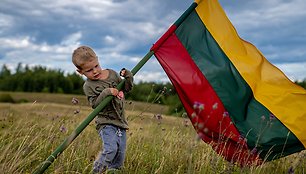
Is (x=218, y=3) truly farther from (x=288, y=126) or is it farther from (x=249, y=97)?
(x=288, y=126)

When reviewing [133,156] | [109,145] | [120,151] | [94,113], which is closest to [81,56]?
[94,113]

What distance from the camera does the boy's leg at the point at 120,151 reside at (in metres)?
5.41

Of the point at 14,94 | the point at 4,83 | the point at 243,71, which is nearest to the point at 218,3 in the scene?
the point at 243,71

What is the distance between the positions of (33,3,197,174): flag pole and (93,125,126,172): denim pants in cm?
31

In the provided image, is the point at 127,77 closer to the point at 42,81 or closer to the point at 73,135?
the point at 73,135

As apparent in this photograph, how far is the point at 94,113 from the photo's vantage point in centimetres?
511

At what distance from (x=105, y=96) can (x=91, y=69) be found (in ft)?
1.18

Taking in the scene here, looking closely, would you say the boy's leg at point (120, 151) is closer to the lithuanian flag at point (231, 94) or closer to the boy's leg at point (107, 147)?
the boy's leg at point (107, 147)

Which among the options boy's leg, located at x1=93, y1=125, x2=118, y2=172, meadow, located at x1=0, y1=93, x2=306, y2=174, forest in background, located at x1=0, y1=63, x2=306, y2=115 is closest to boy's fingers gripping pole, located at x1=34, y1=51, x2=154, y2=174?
meadow, located at x1=0, y1=93, x2=306, y2=174

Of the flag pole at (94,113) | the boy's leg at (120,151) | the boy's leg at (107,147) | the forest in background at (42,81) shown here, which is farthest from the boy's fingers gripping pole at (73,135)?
the forest in background at (42,81)

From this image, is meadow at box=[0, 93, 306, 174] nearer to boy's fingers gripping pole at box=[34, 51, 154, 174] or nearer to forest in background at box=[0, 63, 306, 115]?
boy's fingers gripping pole at box=[34, 51, 154, 174]

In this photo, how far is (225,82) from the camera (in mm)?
5953

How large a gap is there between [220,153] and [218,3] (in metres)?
1.95

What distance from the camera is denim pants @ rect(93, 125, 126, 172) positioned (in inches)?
209
